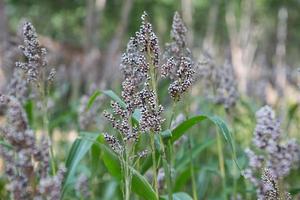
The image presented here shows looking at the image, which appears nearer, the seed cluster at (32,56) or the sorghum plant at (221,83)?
the seed cluster at (32,56)

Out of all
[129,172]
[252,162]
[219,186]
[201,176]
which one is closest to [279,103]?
[219,186]

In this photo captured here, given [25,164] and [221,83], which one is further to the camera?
[221,83]

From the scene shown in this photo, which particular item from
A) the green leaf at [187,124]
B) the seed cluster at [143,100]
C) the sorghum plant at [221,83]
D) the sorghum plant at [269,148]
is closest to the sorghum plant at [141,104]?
the seed cluster at [143,100]

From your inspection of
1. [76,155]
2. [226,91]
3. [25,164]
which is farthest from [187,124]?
[226,91]

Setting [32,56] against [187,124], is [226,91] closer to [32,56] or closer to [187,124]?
[187,124]

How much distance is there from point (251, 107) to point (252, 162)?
6.53 ft

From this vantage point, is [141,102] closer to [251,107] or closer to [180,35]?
[180,35]

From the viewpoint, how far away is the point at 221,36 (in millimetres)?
20016

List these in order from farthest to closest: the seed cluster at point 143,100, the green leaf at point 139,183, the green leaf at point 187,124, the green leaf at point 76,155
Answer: the green leaf at point 76,155, the green leaf at point 187,124, the green leaf at point 139,183, the seed cluster at point 143,100

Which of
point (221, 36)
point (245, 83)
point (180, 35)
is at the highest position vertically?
point (221, 36)

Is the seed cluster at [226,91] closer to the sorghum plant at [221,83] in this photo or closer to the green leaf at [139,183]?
the sorghum plant at [221,83]

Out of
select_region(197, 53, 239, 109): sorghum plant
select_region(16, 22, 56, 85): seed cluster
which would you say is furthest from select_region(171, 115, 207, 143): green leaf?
select_region(197, 53, 239, 109): sorghum plant

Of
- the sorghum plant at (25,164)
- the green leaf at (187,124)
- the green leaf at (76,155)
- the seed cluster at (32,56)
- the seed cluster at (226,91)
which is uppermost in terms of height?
the seed cluster at (226,91)

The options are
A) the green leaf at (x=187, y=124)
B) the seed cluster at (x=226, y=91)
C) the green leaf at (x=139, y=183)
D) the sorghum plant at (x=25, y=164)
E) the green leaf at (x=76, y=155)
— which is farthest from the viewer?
the seed cluster at (x=226, y=91)
